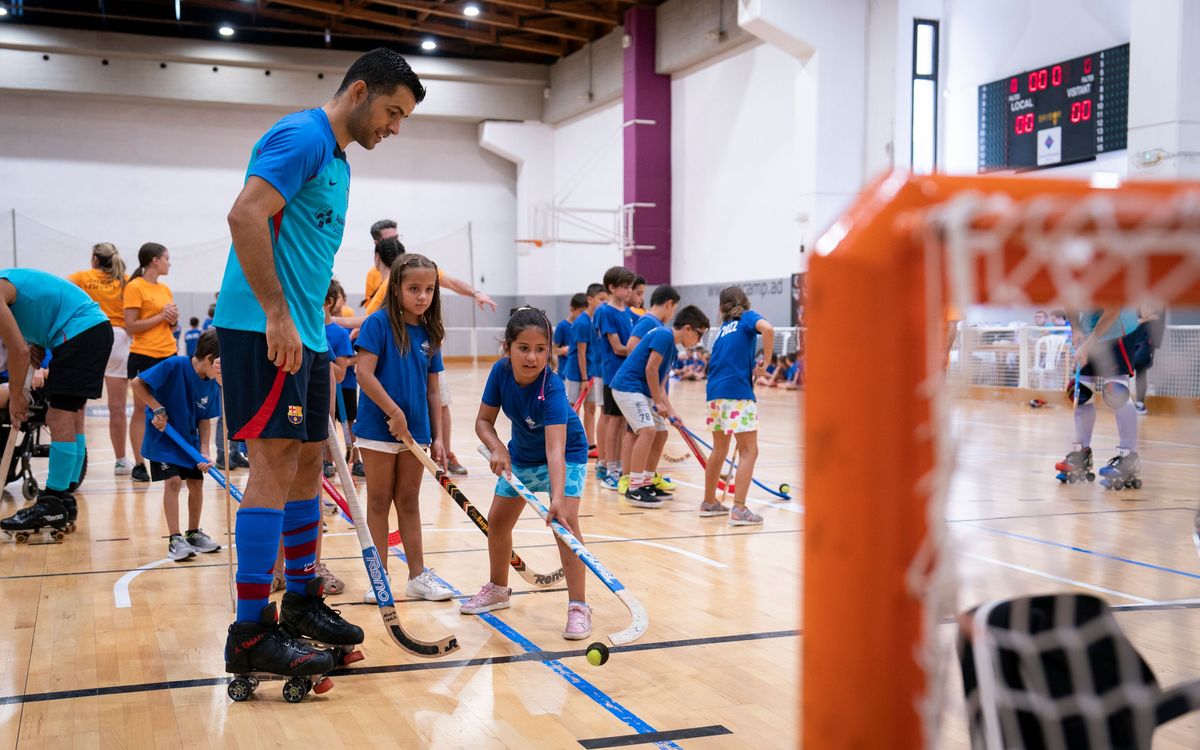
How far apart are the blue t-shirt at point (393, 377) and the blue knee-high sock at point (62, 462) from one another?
6.68 feet

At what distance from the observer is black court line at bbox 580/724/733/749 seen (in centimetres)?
245

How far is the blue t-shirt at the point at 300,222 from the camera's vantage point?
8.55 ft

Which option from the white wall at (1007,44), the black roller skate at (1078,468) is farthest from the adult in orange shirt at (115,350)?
the white wall at (1007,44)

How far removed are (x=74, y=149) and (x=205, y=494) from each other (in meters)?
16.2

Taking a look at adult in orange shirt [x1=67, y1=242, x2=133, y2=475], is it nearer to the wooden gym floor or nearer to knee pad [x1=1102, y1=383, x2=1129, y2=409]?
the wooden gym floor

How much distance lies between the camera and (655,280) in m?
19.1

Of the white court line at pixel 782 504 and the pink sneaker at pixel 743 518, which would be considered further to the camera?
the white court line at pixel 782 504

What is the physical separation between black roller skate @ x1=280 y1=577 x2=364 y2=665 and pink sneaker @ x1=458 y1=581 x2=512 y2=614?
692 mm

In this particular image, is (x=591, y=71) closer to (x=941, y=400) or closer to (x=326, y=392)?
(x=326, y=392)

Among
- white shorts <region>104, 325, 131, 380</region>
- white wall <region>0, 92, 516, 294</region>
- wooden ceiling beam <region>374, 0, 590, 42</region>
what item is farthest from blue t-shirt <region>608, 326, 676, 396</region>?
white wall <region>0, 92, 516, 294</region>

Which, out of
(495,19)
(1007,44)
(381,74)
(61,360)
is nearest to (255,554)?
(381,74)

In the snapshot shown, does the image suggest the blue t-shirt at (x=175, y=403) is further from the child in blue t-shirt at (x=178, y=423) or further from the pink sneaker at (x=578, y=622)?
the pink sneaker at (x=578, y=622)

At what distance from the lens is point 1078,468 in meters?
6.57

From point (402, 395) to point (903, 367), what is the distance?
9.92 ft
